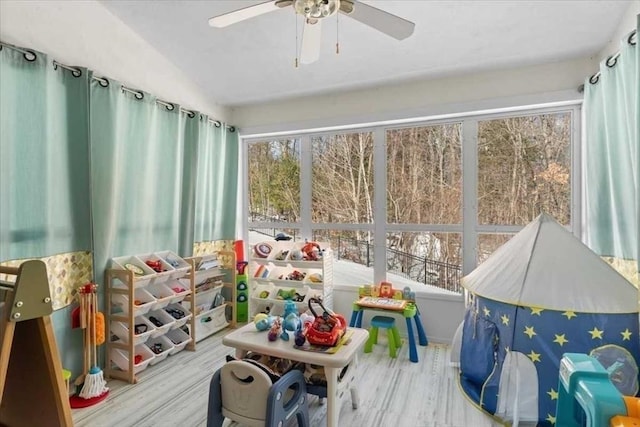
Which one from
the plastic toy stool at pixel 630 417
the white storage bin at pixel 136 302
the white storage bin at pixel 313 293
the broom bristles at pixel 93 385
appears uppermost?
the plastic toy stool at pixel 630 417

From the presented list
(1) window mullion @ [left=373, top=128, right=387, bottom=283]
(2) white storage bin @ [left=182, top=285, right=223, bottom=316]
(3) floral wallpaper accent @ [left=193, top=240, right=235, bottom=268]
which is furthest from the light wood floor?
(3) floral wallpaper accent @ [left=193, top=240, right=235, bottom=268]

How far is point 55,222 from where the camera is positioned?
2.25m

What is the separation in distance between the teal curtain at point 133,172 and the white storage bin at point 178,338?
734mm

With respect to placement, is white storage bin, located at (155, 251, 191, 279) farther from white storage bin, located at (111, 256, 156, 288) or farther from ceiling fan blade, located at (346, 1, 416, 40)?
ceiling fan blade, located at (346, 1, 416, 40)

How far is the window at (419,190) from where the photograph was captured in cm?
Answer: 300

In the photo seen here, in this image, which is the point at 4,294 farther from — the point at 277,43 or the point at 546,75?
the point at 546,75

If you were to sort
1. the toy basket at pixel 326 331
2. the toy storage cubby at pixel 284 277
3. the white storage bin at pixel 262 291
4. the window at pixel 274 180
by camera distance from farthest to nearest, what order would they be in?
the window at pixel 274 180, the white storage bin at pixel 262 291, the toy storage cubby at pixel 284 277, the toy basket at pixel 326 331

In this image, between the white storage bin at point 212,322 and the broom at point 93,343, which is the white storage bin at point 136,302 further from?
the white storage bin at point 212,322

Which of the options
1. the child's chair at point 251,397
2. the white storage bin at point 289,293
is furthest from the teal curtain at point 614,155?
the white storage bin at point 289,293

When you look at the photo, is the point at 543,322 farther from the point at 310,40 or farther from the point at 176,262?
the point at 176,262

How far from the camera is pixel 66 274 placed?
2.33 metres

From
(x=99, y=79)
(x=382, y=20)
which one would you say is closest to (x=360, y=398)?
(x=382, y=20)

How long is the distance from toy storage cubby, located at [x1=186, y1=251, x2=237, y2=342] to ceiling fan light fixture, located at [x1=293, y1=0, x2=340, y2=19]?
2.25 metres

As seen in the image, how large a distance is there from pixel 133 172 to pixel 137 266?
2.50 feet
